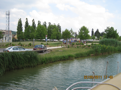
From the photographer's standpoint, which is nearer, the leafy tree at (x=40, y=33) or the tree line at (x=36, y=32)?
the leafy tree at (x=40, y=33)

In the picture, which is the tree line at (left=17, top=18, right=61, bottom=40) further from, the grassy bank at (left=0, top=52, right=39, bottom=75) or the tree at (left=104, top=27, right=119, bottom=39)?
the grassy bank at (left=0, top=52, right=39, bottom=75)

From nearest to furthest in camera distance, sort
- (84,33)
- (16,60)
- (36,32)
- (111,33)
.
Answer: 1. (16,60)
2. (111,33)
3. (84,33)
4. (36,32)

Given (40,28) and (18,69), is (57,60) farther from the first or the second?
(40,28)

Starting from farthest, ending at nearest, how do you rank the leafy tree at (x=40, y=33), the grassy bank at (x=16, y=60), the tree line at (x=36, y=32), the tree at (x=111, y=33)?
the tree line at (x=36, y=32), the leafy tree at (x=40, y=33), the tree at (x=111, y=33), the grassy bank at (x=16, y=60)

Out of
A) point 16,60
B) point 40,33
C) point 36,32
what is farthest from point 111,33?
point 16,60

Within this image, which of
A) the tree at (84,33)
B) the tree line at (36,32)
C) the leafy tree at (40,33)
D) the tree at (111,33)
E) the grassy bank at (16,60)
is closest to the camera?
the grassy bank at (16,60)

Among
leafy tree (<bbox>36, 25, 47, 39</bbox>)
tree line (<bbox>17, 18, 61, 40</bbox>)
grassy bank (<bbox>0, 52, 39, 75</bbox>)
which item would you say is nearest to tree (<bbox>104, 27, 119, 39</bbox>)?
tree line (<bbox>17, 18, 61, 40</bbox>)

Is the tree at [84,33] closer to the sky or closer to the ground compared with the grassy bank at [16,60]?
closer to the sky

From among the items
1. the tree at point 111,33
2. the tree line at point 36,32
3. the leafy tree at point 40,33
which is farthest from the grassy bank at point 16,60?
the tree at point 111,33

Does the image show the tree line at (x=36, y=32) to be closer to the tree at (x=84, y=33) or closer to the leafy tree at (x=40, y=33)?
the leafy tree at (x=40, y=33)

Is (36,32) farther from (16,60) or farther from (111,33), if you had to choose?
(16,60)

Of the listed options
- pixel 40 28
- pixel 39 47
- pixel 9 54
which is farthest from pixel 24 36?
pixel 9 54

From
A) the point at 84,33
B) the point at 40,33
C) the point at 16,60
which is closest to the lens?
the point at 16,60

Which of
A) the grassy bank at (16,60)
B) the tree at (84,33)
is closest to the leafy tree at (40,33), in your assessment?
the tree at (84,33)
